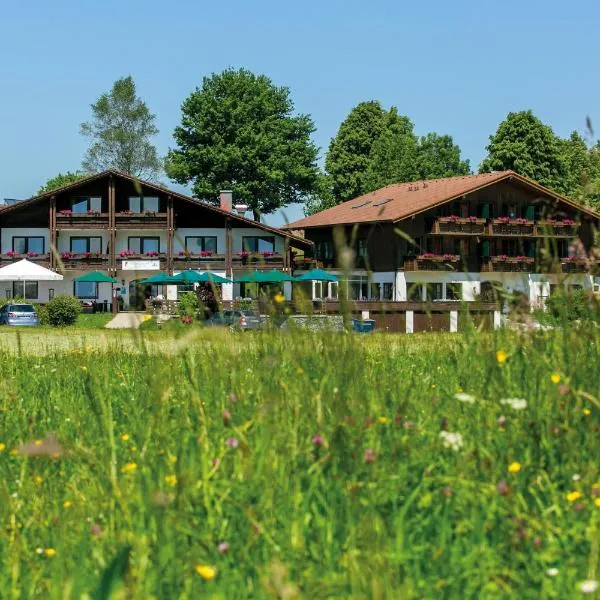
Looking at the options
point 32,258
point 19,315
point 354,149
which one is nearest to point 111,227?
point 32,258

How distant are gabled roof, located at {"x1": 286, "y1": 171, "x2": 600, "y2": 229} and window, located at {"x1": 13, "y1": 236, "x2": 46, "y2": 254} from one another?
1345cm

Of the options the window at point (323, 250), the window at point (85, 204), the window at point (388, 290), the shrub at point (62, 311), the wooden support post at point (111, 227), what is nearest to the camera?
the shrub at point (62, 311)

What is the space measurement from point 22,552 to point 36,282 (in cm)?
5909

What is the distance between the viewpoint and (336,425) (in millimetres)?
4211

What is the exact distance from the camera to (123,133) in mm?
74812

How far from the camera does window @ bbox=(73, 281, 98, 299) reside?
60.6 metres

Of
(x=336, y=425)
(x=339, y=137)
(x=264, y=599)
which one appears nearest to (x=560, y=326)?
(x=336, y=425)

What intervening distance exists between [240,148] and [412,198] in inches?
610

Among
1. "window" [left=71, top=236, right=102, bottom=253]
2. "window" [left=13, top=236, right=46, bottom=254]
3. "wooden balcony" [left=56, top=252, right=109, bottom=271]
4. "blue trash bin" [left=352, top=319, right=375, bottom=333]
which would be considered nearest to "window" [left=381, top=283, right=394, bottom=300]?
"wooden balcony" [left=56, top=252, right=109, bottom=271]

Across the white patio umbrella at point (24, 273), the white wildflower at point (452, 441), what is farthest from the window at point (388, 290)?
the white wildflower at point (452, 441)

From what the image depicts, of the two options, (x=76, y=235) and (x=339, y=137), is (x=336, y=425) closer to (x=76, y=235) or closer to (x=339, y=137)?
(x=76, y=235)

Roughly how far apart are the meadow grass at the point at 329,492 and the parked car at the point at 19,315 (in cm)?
3870

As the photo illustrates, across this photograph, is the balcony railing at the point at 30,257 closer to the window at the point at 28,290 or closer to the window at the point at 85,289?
the window at the point at 28,290

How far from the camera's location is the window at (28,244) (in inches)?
2422
